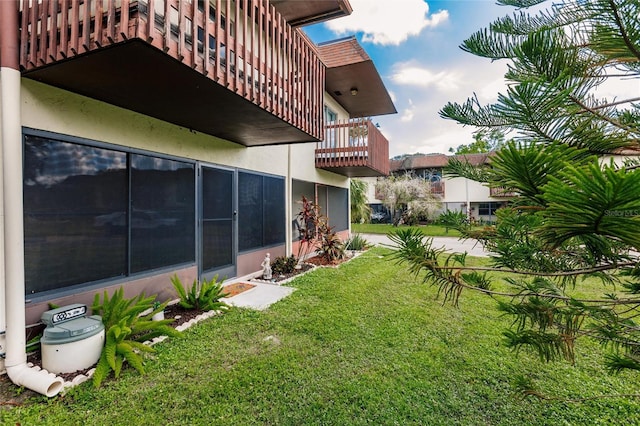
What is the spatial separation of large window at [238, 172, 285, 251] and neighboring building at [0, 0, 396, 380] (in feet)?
0.17

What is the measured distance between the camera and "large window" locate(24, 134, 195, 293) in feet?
9.45

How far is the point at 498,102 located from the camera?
0.93 m

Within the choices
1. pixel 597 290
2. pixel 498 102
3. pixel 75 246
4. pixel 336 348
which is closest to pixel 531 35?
pixel 498 102

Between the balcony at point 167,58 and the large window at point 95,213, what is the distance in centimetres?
73

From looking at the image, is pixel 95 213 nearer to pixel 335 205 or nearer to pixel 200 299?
pixel 200 299

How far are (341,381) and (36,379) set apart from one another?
2.54m

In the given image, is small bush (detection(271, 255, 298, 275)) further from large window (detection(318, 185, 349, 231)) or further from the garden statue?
large window (detection(318, 185, 349, 231))

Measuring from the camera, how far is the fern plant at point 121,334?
2.53m

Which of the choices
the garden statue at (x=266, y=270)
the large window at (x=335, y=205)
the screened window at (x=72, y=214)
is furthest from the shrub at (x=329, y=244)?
the screened window at (x=72, y=214)

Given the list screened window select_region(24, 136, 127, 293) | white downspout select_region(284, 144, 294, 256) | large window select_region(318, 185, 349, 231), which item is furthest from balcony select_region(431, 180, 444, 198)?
→ screened window select_region(24, 136, 127, 293)

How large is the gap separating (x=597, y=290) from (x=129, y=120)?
8.68 m

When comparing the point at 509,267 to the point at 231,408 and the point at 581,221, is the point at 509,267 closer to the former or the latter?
the point at 581,221

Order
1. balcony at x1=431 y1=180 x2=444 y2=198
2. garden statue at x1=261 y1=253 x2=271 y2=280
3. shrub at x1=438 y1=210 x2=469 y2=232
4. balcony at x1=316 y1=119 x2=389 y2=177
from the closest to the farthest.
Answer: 1. shrub at x1=438 y1=210 x2=469 y2=232
2. garden statue at x1=261 y1=253 x2=271 y2=280
3. balcony at x1=316 y1=119 x2=389 y2=177
4. balcony at x1=431 y1=180 x2=444 y2=198

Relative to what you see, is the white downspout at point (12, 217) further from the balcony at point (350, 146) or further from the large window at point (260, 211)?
the balcony at point (350, 146)
